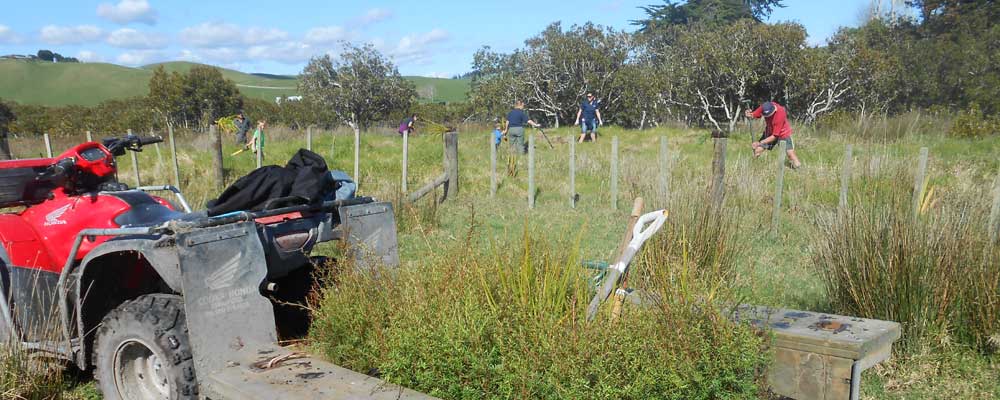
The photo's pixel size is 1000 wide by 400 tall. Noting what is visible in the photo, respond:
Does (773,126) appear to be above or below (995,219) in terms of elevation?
above

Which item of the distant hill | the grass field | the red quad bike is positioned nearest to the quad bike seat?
the red quad bike

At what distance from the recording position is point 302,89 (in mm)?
48281

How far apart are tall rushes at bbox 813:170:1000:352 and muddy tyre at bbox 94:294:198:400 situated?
3946 millimetres

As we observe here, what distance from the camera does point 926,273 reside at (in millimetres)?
4238

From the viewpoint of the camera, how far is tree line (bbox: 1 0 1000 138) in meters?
27.4

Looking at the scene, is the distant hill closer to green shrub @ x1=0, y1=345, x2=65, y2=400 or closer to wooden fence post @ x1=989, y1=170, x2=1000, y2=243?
wooden fence post @ x1=989, y1=170, x2=1000, y2=243

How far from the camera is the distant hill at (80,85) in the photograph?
83.5 metres

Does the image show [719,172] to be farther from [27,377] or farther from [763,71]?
[763,71]

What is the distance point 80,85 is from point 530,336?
104 meters

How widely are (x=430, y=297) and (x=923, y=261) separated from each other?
3.02 m

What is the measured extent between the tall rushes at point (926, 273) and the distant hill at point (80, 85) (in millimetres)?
74113

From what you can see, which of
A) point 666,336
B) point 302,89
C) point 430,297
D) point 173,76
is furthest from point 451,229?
point 173,76

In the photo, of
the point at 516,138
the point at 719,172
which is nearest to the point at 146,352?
the point at 719,172

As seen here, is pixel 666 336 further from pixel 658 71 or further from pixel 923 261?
pixel 658 71
